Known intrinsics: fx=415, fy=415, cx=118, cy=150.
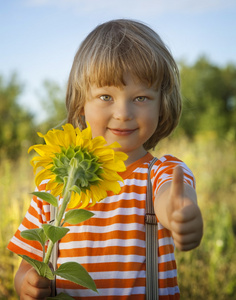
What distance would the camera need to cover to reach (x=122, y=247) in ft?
4.25

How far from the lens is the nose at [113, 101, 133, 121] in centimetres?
129

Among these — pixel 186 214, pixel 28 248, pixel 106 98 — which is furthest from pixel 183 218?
pixel 28 248

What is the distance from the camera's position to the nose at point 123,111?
4.24ft

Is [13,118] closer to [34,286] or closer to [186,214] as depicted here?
[34,286]

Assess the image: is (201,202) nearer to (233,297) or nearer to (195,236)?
(233,297)

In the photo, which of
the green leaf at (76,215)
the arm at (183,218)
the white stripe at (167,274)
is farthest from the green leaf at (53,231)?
the white stripe at (167,274)

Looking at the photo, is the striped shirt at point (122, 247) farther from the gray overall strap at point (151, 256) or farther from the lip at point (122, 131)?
the lip at point (122, 131)

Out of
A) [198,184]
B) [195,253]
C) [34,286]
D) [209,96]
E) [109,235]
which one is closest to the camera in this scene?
[34,286]

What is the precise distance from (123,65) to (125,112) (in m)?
0.16

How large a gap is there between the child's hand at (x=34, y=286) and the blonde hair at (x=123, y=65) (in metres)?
0.61

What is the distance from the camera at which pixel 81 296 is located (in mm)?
1315

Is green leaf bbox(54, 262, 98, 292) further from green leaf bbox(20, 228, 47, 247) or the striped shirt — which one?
the striped shirt

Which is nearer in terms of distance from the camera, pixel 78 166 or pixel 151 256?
pixel 78 166

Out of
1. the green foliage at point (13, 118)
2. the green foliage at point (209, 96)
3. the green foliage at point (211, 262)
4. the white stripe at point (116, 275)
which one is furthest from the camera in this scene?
the green foliage at point (209, 96)
